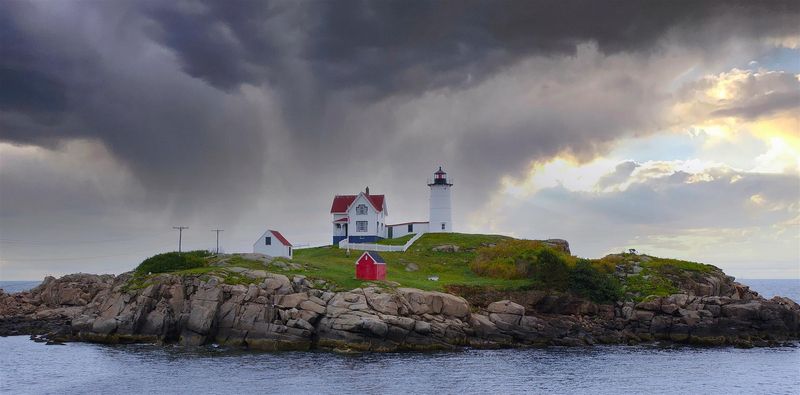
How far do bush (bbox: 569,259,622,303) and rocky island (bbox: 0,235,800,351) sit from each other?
10 centimetres

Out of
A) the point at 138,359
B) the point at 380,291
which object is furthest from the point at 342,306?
the point at 138,359

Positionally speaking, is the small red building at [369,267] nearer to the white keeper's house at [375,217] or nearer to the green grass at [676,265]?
the white keeper's house at [375,217]

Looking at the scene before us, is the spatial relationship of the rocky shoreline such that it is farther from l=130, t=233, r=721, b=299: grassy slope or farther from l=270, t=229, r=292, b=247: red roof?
l=270, t=229, r=292, b=247: red roof

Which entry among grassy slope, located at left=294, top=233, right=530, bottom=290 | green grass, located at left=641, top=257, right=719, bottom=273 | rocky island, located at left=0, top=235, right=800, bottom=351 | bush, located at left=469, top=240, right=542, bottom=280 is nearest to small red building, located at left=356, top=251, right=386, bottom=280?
grassy slope, located at left=294, top=233, right=530, bottom=290

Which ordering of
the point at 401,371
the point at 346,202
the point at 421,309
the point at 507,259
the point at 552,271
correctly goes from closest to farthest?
the point at 401,371, the point at 421,309, the point at 552,271, the point at 507,259, the point at 346,202

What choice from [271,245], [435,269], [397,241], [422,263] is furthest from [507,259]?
[271,245]

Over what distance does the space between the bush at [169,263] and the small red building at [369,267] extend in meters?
16.0

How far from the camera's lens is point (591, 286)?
→ 6619 cm

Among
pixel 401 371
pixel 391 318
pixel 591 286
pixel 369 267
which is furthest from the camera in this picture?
pixel 591 286

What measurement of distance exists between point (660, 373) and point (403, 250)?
42365 mm

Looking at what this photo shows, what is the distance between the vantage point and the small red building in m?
64.0

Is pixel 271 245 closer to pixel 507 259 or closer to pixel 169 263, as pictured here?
pixel 169 263

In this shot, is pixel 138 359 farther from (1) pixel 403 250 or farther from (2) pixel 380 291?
(1) pixel 403 250

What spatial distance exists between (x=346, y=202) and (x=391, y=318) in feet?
140
